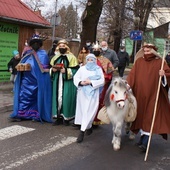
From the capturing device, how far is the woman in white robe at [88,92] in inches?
267

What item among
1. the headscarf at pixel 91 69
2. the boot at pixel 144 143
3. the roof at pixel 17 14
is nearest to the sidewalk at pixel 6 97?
the roof at pixel 17 14

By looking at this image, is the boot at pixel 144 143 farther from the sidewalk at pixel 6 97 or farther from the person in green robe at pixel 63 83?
the sidewalk at pixel 6 97

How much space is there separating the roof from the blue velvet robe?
5516 mm

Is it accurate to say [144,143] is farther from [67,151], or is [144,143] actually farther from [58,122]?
[58,122]

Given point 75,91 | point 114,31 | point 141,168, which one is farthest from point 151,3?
point 141,168

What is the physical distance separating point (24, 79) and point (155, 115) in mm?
3529

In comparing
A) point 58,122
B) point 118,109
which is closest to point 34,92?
point 58,122

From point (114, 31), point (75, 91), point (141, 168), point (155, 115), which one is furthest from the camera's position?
point (114, 31)

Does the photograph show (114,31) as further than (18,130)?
Yes

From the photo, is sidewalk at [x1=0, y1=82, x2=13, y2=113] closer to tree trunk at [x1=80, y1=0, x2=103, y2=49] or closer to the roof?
the roof

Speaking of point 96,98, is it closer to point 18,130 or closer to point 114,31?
point 18,130

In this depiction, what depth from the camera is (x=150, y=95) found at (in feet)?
20.6

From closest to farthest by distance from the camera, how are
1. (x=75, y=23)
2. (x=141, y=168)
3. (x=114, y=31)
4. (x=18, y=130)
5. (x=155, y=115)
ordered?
(x=141, y=168) < (x=155, y=115) < (x=18, y=130) < (x=114, y=31) < (x=75, y=23)

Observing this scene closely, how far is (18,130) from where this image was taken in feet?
24.5
